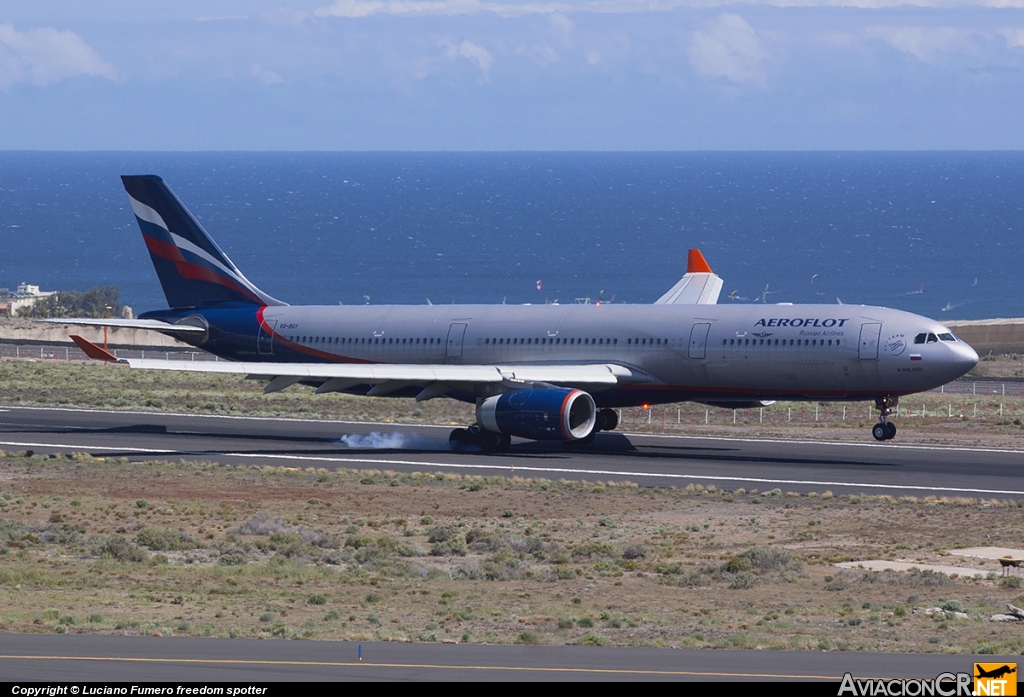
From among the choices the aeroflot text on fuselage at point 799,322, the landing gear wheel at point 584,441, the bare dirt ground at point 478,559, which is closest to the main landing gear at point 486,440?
the landing gear wheel at point 584,441

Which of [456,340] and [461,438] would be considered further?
[456,340]

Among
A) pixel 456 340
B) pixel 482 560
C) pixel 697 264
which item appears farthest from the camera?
pixel 697 264

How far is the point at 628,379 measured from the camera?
46.4 meters

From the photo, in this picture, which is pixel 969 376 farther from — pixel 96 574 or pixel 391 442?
pixel 96 574

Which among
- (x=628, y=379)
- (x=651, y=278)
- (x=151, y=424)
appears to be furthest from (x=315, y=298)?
(x=628, y=379)

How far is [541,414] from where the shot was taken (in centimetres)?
4438

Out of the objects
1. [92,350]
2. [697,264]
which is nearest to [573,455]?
[92,350]

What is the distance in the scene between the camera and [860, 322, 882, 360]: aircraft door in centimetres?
4259

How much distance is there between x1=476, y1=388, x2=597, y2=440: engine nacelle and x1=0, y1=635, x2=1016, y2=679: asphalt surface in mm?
24780

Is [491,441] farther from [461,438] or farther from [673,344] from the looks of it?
[673,344]

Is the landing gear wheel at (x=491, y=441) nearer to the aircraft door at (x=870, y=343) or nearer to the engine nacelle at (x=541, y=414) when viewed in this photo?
the engine nacelle at (x=541, y=414)

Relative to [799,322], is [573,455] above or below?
below

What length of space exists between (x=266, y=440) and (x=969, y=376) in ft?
137

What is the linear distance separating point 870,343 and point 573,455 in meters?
9.99
